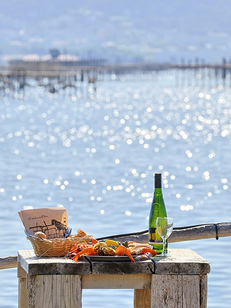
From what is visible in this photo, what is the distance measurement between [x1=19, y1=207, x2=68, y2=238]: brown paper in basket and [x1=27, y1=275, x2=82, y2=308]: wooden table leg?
0.48 meters

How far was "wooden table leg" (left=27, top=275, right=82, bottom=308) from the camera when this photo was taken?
12.6ft

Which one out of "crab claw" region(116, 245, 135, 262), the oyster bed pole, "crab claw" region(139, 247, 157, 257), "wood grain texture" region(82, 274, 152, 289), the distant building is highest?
the distant building

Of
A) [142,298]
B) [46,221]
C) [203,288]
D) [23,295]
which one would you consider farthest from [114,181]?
[203,288]

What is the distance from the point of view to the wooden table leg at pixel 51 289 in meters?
3.83

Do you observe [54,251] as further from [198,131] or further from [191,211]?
[198,131]

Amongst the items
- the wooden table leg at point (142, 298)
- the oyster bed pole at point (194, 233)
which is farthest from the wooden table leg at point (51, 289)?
the oyster bed pole at point (194, 233)

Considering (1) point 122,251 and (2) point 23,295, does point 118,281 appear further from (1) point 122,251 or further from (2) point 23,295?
(2) point 23,295

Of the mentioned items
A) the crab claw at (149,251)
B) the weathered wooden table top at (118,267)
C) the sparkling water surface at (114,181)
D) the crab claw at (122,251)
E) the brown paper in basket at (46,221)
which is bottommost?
the sparkling water surface at (114,181)

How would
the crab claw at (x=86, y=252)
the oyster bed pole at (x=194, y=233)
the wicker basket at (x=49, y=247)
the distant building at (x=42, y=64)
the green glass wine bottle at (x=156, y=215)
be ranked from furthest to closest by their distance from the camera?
the distant building at (x=42, y=64), the oyster bed pole at (x=194, y=233), the green glass wine bottle at (x=156, y=215), the wicker basket at (x=49, y=247), the crab claw at (x=86, y=252)

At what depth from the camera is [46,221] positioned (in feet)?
14.1

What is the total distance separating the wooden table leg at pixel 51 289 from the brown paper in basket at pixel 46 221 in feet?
1.57

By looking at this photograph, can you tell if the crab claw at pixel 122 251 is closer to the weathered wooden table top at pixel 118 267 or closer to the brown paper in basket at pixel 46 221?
the weathered wooden table top at pixel 118 267

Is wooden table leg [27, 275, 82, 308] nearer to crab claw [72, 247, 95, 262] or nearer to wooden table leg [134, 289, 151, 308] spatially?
crab claw [72, 247, 95, 262]

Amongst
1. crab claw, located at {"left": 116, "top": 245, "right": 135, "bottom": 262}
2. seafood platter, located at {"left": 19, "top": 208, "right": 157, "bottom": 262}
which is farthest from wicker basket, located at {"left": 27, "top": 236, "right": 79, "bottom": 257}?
crab claw, located at {"left": 116, "top": 245, "right": 135, "bottom": 262}
